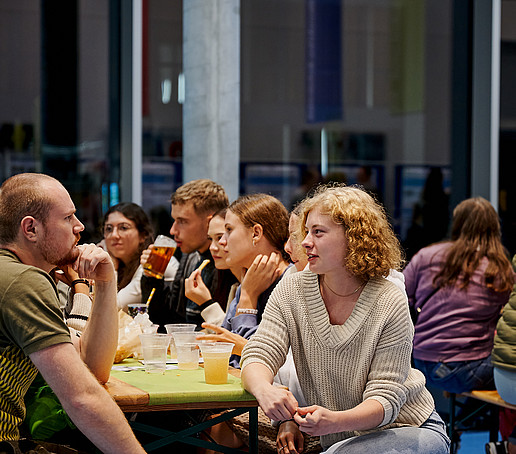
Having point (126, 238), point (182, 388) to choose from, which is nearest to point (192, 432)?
point (182, 388)

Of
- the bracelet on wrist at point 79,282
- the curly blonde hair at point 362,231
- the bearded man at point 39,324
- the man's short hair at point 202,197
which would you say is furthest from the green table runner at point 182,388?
the man's short hair at point 202,197

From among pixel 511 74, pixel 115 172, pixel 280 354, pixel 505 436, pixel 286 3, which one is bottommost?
pixel 505 436

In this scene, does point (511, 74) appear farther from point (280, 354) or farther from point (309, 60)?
point (280, 354)

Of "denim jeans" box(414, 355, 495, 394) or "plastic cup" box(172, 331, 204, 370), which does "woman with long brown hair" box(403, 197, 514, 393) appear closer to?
"denim jeans" box(414, 355, 495, 394)

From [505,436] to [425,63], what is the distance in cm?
475

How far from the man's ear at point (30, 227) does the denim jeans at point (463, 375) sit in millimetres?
2892

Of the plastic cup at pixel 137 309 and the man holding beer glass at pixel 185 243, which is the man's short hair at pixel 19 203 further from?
the man holding beer glass at pixel 185 243

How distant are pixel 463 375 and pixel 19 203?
9.74ft

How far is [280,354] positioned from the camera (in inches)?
97.7

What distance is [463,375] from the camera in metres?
4.25

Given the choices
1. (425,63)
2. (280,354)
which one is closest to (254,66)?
(425,63)

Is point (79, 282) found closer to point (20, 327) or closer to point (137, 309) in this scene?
point (137, 309)

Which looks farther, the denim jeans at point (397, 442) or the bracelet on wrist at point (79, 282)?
the bracelet on wrist at point (79, 282)

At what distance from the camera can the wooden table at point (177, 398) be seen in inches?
89.4
